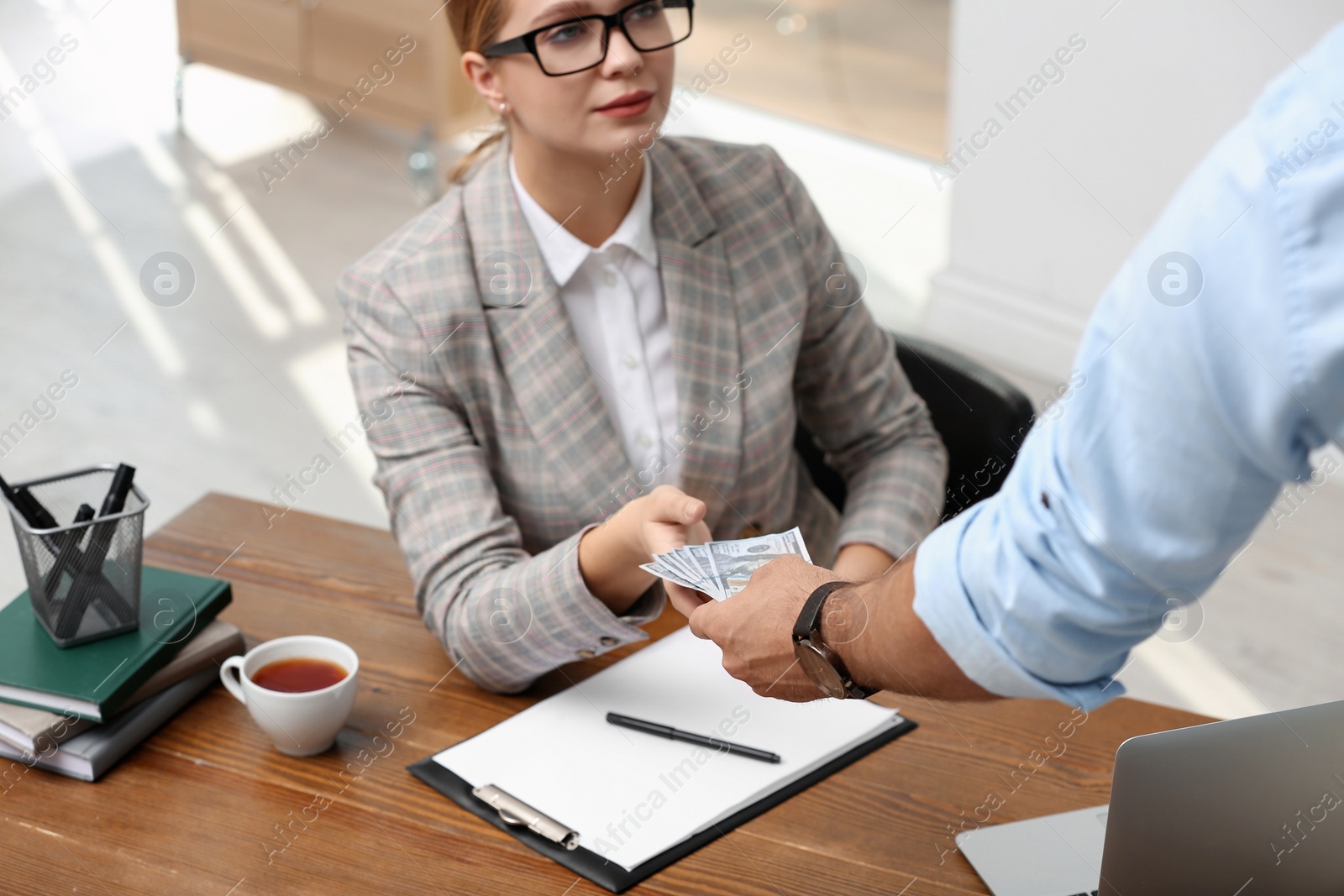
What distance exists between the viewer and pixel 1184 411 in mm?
739

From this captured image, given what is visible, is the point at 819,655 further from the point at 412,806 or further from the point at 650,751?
the point at 412,806

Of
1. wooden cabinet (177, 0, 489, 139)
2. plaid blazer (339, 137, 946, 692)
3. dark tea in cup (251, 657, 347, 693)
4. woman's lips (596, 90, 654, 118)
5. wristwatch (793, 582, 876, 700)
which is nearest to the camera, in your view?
wristwatch (793, 582, 876, 700)

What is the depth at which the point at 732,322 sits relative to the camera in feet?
5.59

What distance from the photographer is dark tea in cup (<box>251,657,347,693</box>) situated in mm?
1313

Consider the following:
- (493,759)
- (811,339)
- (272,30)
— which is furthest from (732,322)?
(272,30)

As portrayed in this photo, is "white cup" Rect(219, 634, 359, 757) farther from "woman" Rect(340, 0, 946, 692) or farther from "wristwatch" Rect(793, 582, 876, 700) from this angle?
"wristwatch" Rect(793, 582, 876, 700)

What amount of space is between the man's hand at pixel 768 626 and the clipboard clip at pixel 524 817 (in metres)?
0.21

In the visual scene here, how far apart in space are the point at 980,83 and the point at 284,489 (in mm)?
2321

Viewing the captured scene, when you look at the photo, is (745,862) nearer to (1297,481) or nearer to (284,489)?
(1297,481)

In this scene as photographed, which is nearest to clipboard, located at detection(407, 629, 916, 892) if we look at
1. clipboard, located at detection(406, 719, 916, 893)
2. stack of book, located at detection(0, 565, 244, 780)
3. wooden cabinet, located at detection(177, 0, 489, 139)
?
clipboard, located at detection(406, 719, 916, 893)

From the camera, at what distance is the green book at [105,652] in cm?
126

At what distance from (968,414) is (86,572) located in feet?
3.63

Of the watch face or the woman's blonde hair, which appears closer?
the watch face

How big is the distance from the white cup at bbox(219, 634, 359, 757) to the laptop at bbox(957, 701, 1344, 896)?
0.71 metres
